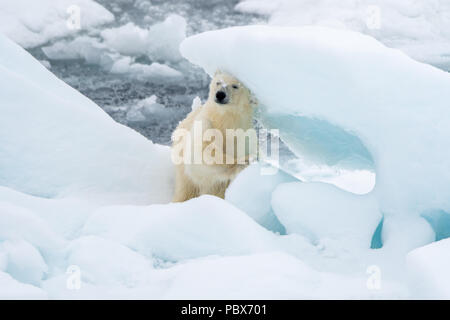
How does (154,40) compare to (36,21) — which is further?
(36,21)

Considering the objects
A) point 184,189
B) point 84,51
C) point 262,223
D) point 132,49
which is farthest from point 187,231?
point 84,51

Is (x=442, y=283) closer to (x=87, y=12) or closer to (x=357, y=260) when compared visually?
(x=357, y=260)

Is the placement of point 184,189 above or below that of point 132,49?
below

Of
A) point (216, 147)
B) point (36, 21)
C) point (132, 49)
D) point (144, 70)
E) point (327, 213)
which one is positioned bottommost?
point (327, 213)

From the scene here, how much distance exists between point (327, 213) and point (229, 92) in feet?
3.88

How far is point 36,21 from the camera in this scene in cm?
1382

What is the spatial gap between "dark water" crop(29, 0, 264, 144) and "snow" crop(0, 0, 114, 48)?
0.46 m

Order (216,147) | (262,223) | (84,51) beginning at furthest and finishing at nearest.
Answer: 1. (84,51)
2. (216,147)
3. (262,223)

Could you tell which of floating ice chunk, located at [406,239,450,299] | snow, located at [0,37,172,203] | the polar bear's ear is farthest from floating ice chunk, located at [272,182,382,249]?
snow, located at [0,37,172,203]

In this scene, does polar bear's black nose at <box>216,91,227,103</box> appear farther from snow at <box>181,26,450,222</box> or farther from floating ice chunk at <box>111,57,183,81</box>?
floating ice chunk at <box>111,57,183,81</box>

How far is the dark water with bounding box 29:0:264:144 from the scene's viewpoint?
1271cm

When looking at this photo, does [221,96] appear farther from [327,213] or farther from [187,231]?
[187,231]

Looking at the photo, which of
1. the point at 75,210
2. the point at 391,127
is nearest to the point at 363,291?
the point at 391,127

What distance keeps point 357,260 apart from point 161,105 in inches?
421
